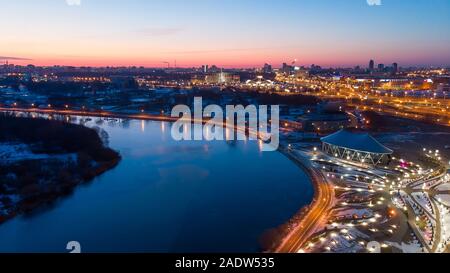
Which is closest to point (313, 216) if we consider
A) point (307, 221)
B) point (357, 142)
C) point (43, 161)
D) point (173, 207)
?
point (307, 221)

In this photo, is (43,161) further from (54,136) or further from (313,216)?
(313,216)

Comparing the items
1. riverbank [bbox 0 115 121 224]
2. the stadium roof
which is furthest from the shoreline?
riverbank [bbox 0 115 121 224]

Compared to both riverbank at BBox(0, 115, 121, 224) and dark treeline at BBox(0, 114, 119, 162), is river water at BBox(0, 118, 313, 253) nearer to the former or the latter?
riverbank at BBox(0, 115, 121, 224)

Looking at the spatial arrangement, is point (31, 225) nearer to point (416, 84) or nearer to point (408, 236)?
point (408, 236)

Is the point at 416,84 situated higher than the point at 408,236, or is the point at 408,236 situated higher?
the point at 416,84

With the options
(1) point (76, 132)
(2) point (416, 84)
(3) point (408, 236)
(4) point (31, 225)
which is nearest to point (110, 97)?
(1) point (76, 132)
